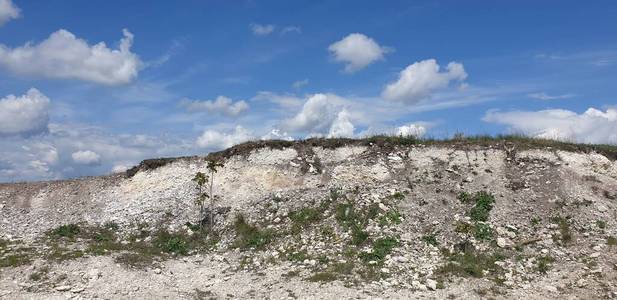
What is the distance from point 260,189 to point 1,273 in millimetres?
16754

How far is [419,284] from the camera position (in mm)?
24672

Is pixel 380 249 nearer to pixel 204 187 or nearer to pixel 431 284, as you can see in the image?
pixel 431 284

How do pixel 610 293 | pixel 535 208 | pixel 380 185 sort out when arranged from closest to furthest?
pixel 610 293, pixel 535 208, pixel 380 185

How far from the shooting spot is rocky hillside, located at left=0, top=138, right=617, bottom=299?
2517cm

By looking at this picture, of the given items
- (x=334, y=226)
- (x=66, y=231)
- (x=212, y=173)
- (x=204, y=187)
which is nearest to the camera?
(x=334, y=226)

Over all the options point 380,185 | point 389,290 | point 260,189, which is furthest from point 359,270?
point 260,189

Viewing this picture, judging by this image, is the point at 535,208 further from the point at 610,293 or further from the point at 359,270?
the point at 359,270

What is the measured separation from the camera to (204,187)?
125 ft

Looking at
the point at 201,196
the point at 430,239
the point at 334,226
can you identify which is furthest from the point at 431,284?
the point at 201,196

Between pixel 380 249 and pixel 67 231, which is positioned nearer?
pixel 380 249

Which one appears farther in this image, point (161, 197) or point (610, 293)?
point (161, 197)

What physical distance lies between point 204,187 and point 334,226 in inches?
450

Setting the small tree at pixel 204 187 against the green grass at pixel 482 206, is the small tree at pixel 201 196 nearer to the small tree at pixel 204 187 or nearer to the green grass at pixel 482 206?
the small tree at pixel 204 187

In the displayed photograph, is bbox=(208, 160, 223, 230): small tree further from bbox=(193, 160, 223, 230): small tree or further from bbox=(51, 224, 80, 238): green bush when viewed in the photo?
bbox=(51, 224, 80, 238): green bush
